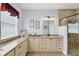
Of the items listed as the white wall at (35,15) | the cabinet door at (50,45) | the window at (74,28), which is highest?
the white wall at (35,15)

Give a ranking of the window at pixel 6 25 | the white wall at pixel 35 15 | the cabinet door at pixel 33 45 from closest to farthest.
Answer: the window at pixel 6 25 < the cabinet door at pixel 33 45 < the white wall at pixel 35 15

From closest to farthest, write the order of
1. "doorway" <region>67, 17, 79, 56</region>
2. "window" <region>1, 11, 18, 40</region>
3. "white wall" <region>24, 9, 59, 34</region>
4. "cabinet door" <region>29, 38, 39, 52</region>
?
"window" <region>1, 11, 18, 40</region>
"doorway" <region>67, 17, 79, 56</region>
"cabinet door" <region>29, 38, 39, 52</region>
"white wall" <region>24, 9, 59, 34</region>

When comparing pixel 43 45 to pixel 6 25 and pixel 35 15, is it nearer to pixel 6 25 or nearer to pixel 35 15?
pixel 35 15

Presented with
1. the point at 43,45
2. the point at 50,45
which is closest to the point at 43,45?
the point at 43,45

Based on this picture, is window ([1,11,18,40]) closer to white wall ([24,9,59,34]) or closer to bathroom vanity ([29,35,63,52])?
bathroom vanity ([29,35,63,52])

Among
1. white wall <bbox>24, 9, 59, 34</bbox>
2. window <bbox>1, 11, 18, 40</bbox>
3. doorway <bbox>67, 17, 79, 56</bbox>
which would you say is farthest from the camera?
white wall <bbox>24, 9, 59, 34</bbox>

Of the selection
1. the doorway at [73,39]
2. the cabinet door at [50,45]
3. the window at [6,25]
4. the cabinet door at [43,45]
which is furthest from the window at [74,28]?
the window at [6,25]

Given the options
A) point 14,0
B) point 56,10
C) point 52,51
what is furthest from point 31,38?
point 14,0

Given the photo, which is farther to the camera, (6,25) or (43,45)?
(43,45)

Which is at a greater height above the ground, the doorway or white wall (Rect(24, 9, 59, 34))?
white wall (Rect(24, 9, 59, 34))

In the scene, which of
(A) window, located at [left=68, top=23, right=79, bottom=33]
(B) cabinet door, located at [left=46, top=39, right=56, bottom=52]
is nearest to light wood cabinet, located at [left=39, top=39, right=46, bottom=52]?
(B) cabinet door, located at [left=46, top=39, right=56, bottom=52]

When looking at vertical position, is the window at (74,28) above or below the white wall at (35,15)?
below

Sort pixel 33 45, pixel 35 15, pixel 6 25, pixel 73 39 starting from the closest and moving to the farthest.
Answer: pixel 6 25
pixel 73 39
pixel 33 45
pixel 35 15

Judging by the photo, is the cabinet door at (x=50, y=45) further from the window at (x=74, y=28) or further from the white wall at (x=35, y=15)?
the window at (x=74, y=28)
